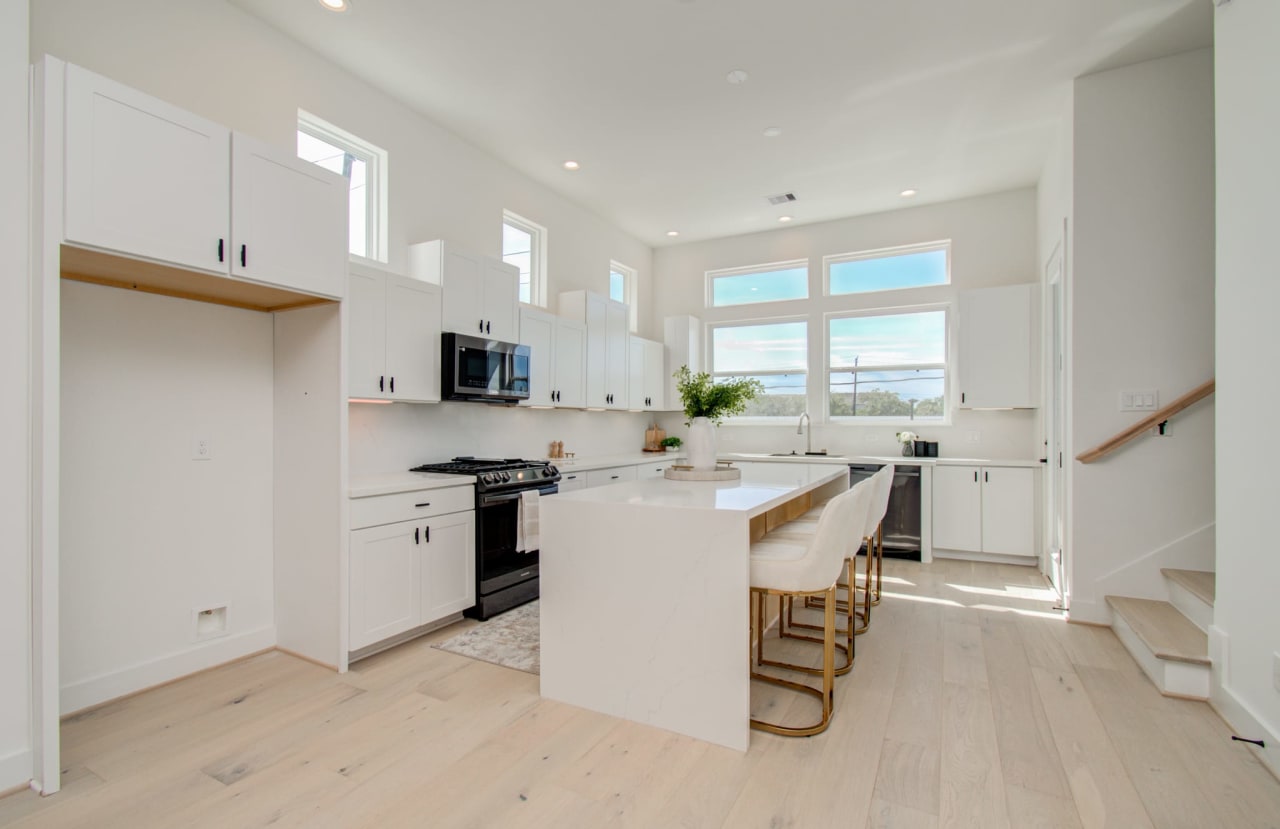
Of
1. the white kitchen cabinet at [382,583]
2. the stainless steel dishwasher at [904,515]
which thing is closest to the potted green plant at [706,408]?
the white kitchen cabinet at [382,583]

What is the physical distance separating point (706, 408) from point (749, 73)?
1.98 meters

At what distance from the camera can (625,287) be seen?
6.71 metres

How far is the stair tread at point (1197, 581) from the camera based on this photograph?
2.83 meters

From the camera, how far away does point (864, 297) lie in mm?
6047

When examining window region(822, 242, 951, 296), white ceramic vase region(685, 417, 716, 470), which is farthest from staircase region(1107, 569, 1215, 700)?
window region(822, 242, 951, 296)

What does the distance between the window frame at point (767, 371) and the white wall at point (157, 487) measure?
4.40 metres

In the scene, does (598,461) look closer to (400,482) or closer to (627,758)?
(400,482)

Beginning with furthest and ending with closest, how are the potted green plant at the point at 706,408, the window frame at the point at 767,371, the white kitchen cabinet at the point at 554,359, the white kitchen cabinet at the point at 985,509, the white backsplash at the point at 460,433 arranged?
the window frame at the point at 767,371 < the white kitchen cabinet at the point at 985,509 < the white kitchen cabinet at the point at 554,359 < the white backsplash at the point at 460,433 < the potted green plant at the point at 706,408

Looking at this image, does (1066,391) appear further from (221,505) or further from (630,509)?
(221,505)

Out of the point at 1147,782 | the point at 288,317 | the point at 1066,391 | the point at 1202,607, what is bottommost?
the point at 1147,782

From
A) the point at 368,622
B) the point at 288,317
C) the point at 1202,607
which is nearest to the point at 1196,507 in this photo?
the point at 1202,607

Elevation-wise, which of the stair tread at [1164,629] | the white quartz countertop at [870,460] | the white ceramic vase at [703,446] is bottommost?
the stair tread at [1164,629]

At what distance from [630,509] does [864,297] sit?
14.9 ft

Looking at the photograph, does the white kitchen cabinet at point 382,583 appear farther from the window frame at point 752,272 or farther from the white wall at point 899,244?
the window frame at point 752,272
